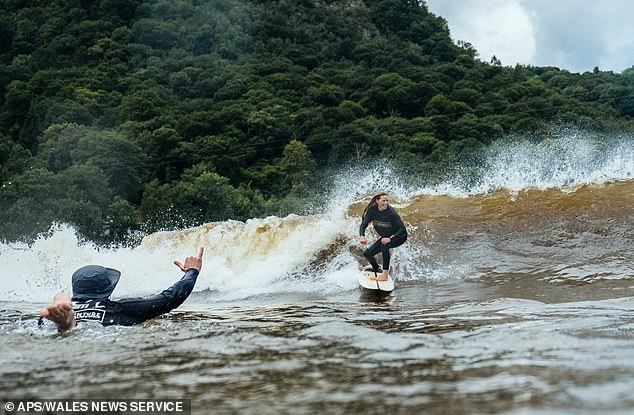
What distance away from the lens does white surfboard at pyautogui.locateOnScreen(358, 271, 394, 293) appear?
1093 centimetres

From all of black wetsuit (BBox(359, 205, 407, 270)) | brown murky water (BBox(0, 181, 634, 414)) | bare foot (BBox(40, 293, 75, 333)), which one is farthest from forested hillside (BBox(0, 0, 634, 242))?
bare foot (BBox(40, 293, 75, 333))

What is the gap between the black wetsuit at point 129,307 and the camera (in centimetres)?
541

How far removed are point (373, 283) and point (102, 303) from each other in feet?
20.2

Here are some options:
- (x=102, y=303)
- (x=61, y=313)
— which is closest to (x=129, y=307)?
(x=102, y=303)

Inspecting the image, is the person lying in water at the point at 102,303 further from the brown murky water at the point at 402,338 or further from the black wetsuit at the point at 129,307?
the brown murky water at the point at 402,338

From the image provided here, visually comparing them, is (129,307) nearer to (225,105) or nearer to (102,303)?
(102,303)

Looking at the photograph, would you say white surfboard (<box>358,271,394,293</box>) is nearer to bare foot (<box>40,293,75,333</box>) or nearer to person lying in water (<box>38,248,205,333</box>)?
person lying in water (<box>38,248,205,333</box>)

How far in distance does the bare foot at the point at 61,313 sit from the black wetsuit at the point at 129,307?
0.55ft

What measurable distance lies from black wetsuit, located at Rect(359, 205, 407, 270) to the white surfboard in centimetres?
20

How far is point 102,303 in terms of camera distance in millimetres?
5492

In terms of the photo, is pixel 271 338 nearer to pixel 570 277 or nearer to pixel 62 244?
pixel 570 277

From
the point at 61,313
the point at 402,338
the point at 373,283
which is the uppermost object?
the point at 373,283

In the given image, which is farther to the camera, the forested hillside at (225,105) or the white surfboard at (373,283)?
the forested hillside at (225,105)

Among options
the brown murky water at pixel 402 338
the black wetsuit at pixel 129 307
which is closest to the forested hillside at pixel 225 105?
the brown murky water at pixel 402 338
